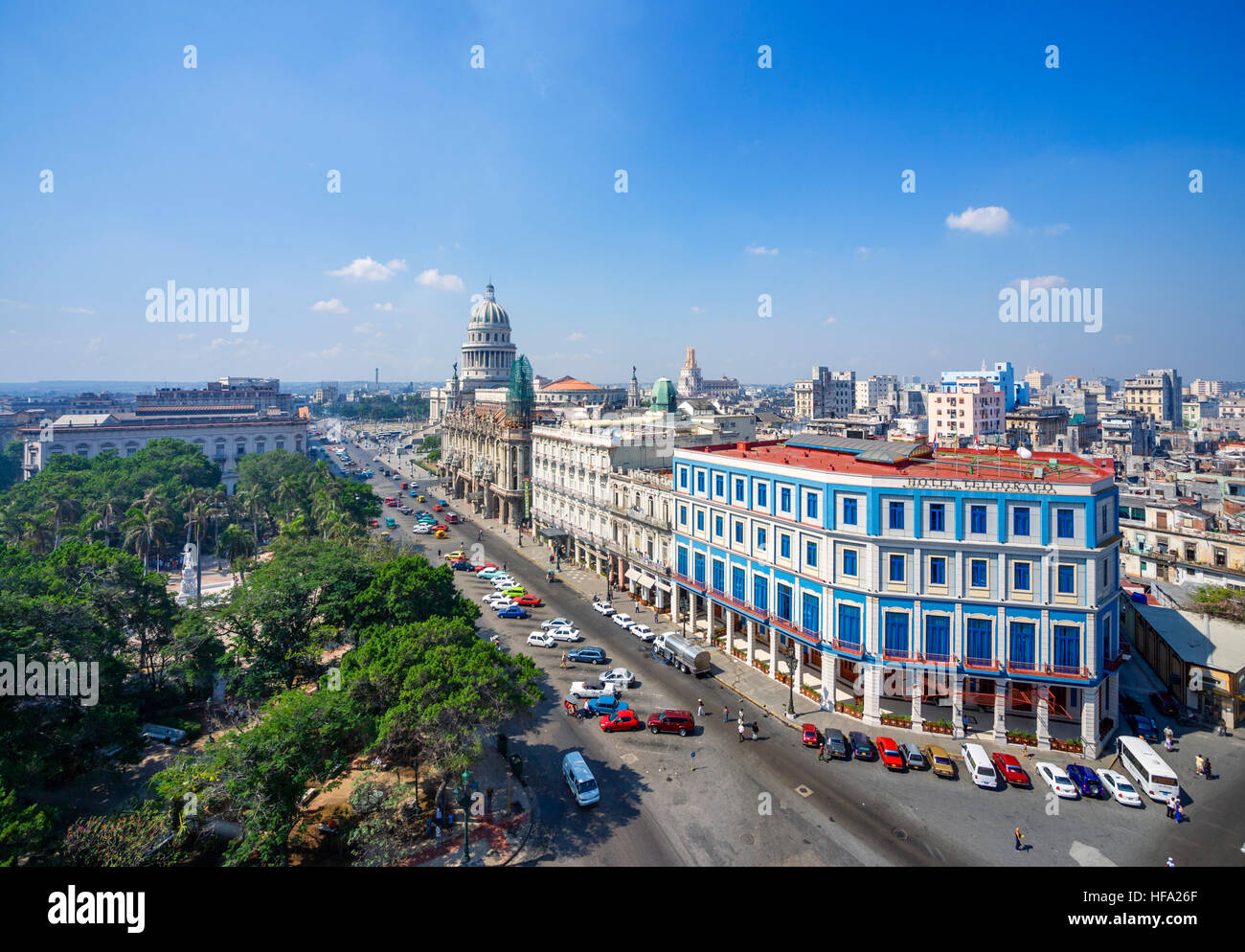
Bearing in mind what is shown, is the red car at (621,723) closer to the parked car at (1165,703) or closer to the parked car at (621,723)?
the parked car at (621,723)

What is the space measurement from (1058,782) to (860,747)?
31.3 feet

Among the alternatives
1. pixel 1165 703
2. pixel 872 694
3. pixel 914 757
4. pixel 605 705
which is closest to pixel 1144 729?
pixel 1165 703

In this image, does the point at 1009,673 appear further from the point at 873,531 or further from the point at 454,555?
the point at 454,555

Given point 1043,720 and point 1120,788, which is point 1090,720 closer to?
point 1043,720

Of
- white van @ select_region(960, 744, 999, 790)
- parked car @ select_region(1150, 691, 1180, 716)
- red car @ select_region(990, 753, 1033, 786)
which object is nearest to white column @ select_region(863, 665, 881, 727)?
white van @ select_region(960, 744, 999, 790)

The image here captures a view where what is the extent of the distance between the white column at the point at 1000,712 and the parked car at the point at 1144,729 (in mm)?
8536

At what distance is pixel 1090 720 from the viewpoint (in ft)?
119

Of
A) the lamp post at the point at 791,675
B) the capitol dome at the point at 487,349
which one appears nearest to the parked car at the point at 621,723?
the lamp post at the point at 791,675

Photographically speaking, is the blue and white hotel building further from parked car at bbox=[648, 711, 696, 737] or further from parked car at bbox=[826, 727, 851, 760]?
parked car at bbox=[648, 711, 696, 737]

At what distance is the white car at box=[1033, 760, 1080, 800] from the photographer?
32.8 metres

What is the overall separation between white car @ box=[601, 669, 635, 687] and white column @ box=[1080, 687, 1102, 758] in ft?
89.4
